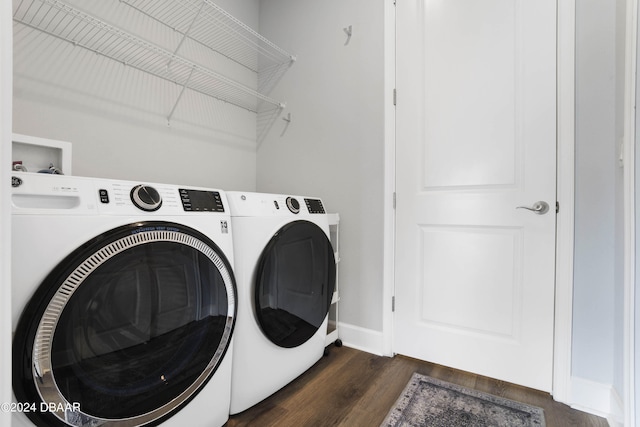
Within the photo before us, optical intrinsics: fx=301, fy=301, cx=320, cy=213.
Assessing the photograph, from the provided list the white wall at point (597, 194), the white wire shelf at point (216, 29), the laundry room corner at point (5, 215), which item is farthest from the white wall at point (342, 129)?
the laundry room corner at point (5, 215)

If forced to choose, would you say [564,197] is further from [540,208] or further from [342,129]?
[342,129]

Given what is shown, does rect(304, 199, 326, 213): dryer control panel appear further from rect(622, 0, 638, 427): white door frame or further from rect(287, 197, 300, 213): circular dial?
rect(622, 0, 638, 427): white door frame

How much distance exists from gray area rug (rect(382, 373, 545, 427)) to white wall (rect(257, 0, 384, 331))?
0.47m

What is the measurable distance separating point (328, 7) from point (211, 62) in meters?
0.86

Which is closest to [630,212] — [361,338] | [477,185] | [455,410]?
[477,185]

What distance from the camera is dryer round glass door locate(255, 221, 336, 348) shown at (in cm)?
130

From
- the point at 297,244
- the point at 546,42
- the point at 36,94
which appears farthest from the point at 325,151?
the point at 36,94

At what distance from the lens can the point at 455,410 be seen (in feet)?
4.28

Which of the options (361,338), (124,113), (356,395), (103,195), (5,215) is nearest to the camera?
(5,215)

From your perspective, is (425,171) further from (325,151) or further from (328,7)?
(328,7)

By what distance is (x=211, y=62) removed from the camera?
1.98 meters

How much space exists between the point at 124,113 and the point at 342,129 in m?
1.22

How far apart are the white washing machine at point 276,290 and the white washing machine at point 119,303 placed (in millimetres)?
81

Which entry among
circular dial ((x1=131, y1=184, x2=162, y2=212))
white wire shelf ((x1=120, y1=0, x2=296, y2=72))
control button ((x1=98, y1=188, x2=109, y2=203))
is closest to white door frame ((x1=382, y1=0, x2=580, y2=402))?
white wire shelf ((x1=120, y1=0, x2=296, y2=72))
